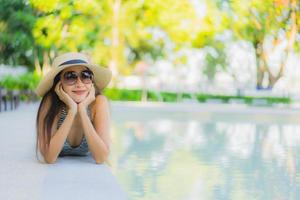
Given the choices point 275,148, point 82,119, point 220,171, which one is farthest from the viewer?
point 275,148

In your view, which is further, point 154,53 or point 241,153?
point 154,53

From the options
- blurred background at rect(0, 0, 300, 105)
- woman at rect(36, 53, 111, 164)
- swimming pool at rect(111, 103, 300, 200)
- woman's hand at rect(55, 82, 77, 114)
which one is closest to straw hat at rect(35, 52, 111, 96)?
woman at rect(36, 53, 111, 164)

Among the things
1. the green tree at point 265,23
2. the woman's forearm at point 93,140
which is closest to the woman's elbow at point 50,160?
the woman's forearm at point 93,140

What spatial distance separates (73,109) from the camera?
16.2 feet

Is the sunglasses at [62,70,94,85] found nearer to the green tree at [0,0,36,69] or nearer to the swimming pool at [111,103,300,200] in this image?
the swimming pool at [111,103,300,200]

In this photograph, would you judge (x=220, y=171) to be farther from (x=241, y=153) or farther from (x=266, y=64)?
(x=266, y=64)

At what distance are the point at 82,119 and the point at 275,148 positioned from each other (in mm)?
4749

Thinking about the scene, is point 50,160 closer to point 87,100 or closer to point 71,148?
point 71,148

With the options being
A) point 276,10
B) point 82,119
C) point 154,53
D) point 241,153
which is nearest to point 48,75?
point 82,119

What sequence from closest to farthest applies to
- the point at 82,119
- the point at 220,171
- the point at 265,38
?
the point at 82,119
the point at 220,171
the point at 265,38

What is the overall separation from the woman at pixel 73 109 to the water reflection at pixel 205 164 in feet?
1.49

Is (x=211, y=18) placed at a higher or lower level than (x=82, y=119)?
higher

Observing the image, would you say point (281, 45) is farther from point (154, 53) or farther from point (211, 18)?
point (154, 53)

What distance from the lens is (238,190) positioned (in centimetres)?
508
